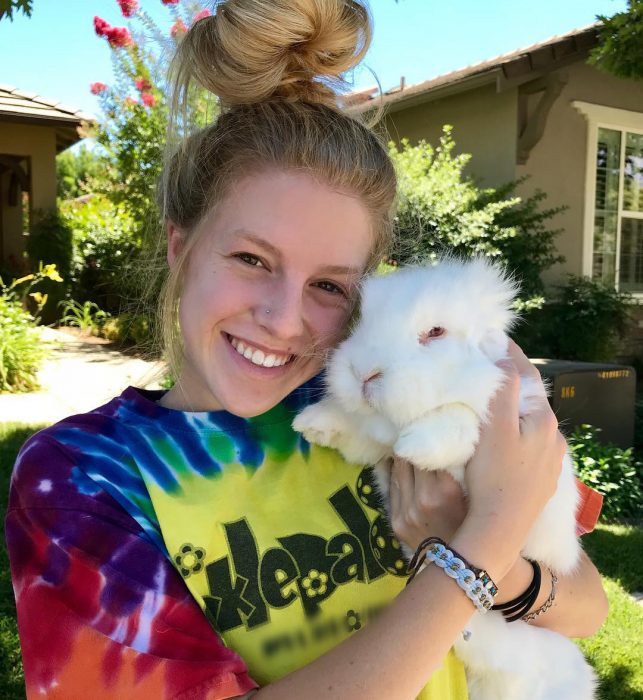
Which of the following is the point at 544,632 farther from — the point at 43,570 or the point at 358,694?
the point at 43,570

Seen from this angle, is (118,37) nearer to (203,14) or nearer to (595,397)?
(595,397)

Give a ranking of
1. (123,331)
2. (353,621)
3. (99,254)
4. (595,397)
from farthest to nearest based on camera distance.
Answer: (99,254) → (123,331) → (595,397) → (353,621)

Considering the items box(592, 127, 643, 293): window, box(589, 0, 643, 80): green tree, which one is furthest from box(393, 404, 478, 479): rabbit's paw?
box(592, 127, 643, 293): window

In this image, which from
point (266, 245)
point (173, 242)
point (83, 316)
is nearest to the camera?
point (266, 245)

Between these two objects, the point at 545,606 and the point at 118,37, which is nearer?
the point at 545,606

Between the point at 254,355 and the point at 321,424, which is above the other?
the point at 254,355

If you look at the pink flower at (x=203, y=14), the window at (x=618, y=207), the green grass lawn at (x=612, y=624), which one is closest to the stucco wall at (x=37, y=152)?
the green grass lawn at (x=612, y=624)

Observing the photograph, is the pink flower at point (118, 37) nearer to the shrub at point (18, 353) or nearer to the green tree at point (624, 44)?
the shrub at point (18, 353)

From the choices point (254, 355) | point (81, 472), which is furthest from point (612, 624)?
point (81, 472)

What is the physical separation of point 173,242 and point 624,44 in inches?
210

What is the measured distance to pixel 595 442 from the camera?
5.86 metres

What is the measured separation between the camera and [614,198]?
998 centimetres

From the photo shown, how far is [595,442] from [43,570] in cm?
550

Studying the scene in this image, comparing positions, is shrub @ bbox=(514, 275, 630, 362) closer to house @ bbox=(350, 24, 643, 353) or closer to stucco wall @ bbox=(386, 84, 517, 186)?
house @ bbox=(350, 24, 643, 353)
